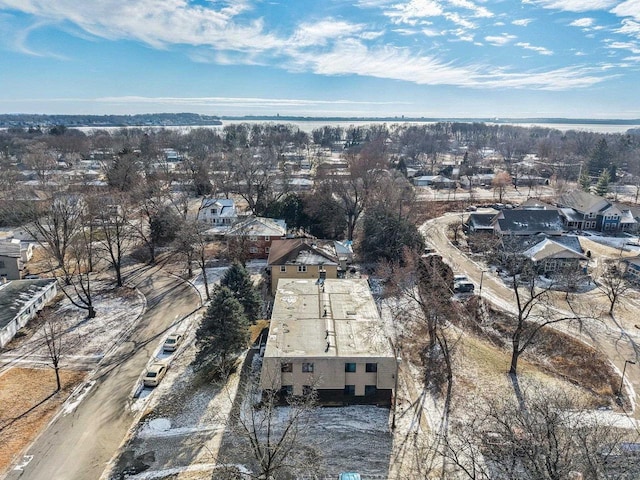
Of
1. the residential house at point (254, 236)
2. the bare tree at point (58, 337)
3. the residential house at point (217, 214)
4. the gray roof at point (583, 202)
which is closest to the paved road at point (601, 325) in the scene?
the residential house at point (254, 236)

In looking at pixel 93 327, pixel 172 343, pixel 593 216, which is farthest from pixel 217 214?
pixel 593 216

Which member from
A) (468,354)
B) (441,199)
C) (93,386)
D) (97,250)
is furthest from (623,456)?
(441,199)

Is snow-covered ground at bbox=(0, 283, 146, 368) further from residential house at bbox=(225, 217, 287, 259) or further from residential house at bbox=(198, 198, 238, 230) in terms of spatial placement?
residential house at bbox=(198, 198, 238, 230)

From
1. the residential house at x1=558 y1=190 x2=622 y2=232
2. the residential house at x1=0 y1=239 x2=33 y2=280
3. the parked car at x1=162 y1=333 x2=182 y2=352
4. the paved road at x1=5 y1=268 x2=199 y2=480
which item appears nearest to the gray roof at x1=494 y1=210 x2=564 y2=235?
the residential house at x1=558 y1=190 x2=622 y2=232

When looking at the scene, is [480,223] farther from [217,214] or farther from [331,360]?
[331,360]

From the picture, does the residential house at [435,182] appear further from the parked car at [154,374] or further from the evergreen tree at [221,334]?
the parked car at [154,374]

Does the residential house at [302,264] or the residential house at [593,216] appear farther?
the residential house at [593,216]

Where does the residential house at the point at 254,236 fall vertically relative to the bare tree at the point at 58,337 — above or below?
above

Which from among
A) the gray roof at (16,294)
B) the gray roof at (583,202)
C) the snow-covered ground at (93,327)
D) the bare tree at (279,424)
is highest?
the gray roof at (583,202)
